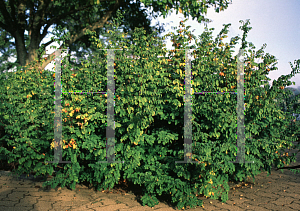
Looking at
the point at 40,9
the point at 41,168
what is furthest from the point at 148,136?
the point at 40,9

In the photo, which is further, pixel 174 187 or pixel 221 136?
pixel 221 136

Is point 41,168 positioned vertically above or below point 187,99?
below

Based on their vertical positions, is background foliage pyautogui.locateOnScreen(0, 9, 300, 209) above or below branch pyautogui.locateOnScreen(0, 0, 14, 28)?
below


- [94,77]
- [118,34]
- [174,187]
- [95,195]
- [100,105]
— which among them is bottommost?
[95,195]

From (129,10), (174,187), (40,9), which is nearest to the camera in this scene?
(174,187)

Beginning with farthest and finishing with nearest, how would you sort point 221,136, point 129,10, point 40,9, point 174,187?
point 129,10 < point 40,9 < point 221,136 < point 174,187

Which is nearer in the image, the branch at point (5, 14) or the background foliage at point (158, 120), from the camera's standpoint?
the background foliage at point (158, 120)

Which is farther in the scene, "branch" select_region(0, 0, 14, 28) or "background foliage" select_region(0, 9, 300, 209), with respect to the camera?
"branch" select_region(0, 0, 14, 28)

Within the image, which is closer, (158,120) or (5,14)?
(158,120)

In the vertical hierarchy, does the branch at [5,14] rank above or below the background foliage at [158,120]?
above

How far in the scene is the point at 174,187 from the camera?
347cm

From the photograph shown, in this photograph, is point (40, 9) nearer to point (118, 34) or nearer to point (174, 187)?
point (118, 34)

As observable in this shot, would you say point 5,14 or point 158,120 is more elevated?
point 5,14

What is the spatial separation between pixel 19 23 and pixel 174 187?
10.4m
